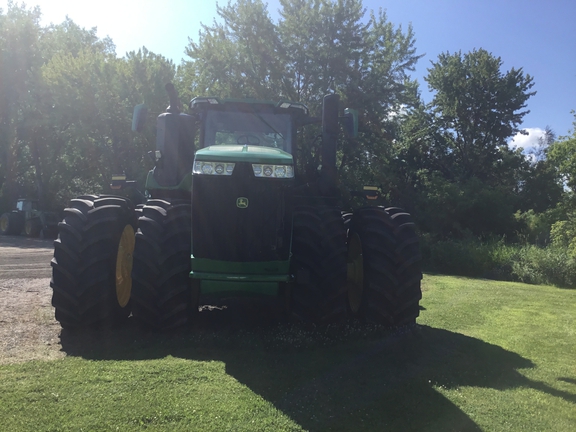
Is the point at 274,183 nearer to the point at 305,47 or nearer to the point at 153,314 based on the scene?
the point at 153,314

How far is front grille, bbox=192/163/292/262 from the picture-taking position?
16.6 ft

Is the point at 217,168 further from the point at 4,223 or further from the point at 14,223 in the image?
the point at 4,223

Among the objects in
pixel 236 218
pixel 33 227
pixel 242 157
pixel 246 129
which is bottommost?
pixel 33 227

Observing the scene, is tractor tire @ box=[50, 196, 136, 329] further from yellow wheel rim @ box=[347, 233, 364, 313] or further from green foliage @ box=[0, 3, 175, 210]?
green foliage @ box=[0, 3, 175, 210]

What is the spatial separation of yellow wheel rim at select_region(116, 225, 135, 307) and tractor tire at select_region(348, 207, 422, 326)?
2616mm

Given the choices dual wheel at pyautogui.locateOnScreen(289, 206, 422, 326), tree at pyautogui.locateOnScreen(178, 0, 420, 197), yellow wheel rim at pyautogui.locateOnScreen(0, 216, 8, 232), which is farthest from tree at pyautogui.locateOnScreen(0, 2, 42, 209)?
dual wheel at pyautogui.locateOnScreen(289, 206, 422, 326)

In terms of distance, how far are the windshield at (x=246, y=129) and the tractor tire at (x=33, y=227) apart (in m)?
21.9

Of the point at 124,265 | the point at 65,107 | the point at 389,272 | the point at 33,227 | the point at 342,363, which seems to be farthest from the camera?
the point at 65,107

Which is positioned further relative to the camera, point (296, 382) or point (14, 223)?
point (14, 223)

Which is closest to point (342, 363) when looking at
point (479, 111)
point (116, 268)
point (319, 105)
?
point (116, 268)

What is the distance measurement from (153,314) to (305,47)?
19.1 meters

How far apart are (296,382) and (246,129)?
3.60m

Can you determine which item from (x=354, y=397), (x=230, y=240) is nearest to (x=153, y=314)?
(x=230, y=240)

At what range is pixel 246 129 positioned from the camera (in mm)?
6582
